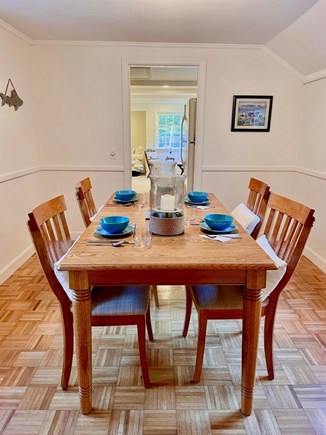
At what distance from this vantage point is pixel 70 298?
1379 mm

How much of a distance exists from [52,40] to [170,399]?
3397 mm

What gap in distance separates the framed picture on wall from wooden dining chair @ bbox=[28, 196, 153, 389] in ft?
8.18

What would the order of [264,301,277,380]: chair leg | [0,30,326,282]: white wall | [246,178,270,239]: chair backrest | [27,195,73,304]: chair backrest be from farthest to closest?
[0,30,326,282]: white wall
[246,178,270,239]: chair backrest
[264,301,277,380]: chair leg
[27,195,73,304]: chair backrest

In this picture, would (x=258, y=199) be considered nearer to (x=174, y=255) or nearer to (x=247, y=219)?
(x=247, y=219)

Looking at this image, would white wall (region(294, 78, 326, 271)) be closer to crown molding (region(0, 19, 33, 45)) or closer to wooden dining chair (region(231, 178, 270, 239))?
wooden dining chair (region(231, 178, 270, 239))

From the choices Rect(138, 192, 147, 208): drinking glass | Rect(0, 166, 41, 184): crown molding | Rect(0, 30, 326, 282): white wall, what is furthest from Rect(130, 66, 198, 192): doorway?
Rect(138, 192, 147, 208): drinking glass

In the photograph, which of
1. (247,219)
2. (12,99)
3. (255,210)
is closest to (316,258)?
(255,210)

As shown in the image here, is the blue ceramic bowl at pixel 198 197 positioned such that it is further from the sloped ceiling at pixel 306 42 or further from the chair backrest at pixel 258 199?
the sloped ceiling at pixel 306 42

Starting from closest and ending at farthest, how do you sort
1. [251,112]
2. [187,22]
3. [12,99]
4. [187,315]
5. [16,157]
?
1. [187,315]
2. [187,22]
3. [12,99]
4. [16,157]
5. [251,112]

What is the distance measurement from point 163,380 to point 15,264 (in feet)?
6.46

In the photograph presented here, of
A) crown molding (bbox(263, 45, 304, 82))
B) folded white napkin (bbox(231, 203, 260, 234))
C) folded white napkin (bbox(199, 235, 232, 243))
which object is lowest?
folded white napkin (bbox(231, 203, 260, 234))

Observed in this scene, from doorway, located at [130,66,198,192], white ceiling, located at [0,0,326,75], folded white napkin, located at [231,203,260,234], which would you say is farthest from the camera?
doorway, located at [130,66,198,192]

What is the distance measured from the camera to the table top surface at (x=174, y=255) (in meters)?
1.26

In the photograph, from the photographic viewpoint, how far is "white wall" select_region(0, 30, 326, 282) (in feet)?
10.8
